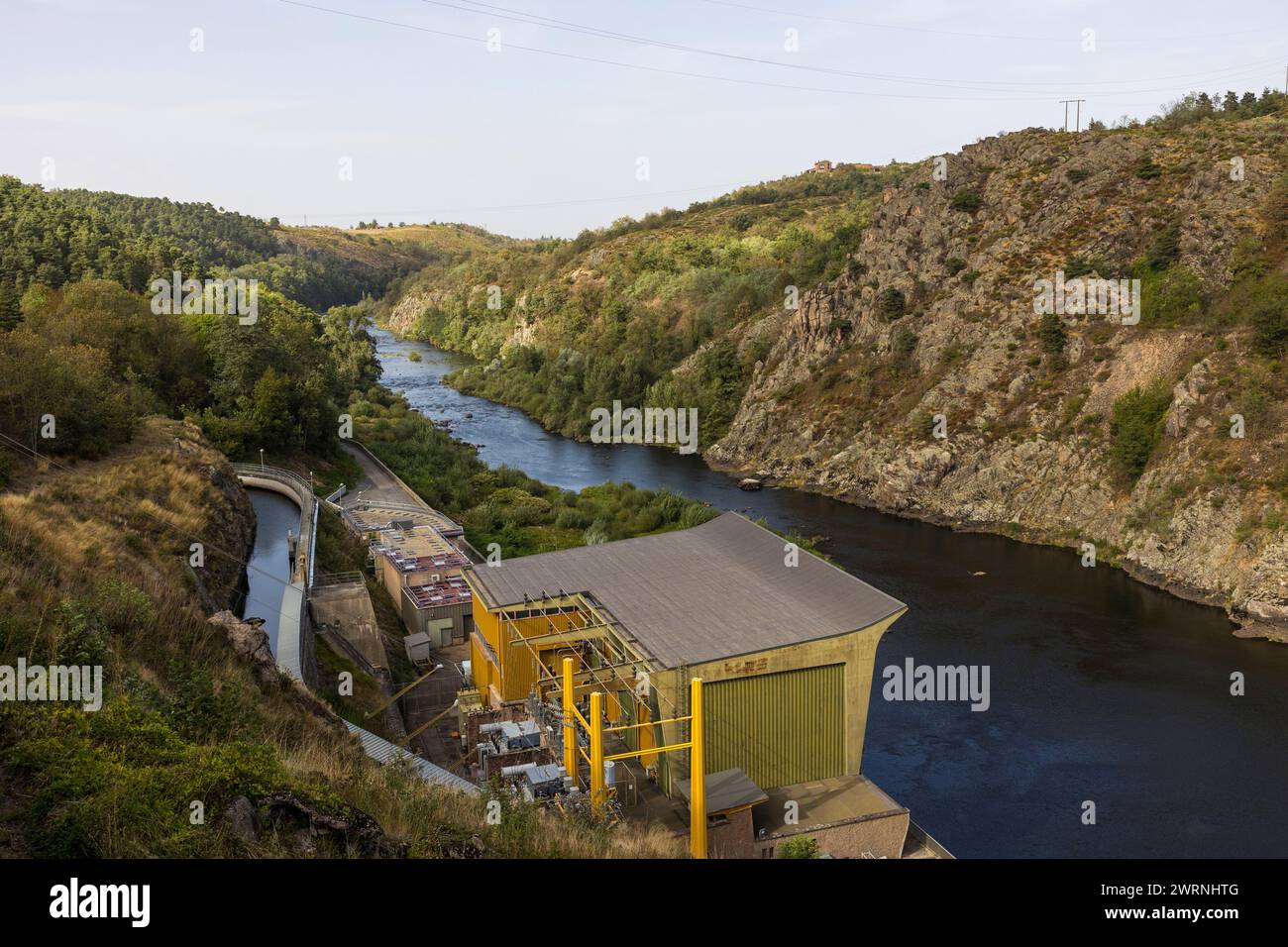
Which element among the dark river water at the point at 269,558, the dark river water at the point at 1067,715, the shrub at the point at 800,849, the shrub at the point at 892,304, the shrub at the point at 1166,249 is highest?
the shrub at the point at 1166,249

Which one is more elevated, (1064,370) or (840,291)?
(840,291)

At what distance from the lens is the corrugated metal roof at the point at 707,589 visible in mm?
18938

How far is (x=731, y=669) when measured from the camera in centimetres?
1795

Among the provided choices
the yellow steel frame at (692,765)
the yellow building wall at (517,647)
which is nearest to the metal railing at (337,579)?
the yellow building wall at (517,647)

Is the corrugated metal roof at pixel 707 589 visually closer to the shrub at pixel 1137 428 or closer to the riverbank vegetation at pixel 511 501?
the riverbank vegetation at pixel 511 501

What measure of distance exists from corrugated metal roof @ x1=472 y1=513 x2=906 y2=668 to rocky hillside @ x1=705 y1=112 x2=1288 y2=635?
21.2 m

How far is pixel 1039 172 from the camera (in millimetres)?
57344

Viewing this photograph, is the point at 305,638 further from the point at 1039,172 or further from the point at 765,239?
the point at 765,239

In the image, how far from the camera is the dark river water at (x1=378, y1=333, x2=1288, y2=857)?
20859 mm

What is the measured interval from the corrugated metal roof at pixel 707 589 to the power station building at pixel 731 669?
5 cm

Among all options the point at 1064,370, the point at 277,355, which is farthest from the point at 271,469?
the point at 1064,370

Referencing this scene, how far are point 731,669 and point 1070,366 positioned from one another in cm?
3733

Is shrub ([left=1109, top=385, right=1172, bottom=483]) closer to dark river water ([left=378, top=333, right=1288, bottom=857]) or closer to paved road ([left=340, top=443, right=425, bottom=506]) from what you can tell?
dark river water ([left=378, top=333, right=1288, bottom=857])
